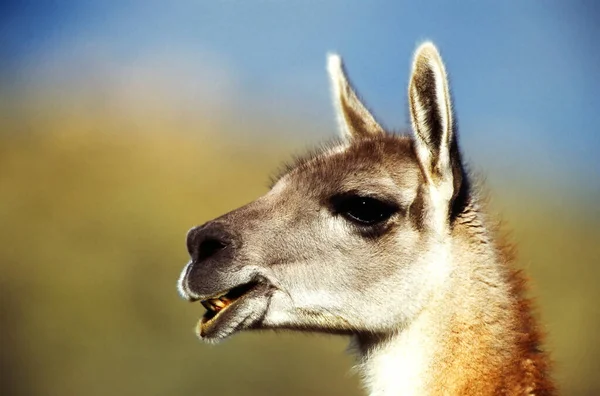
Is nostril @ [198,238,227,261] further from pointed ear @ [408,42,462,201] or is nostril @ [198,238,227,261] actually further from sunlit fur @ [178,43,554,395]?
pointed ear @ [408,42,462,201]

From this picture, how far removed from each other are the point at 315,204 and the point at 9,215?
8204 mm

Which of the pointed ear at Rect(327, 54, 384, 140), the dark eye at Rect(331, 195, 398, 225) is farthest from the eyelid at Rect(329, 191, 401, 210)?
the pointed ear at Rect(327, 54, 384, 140)

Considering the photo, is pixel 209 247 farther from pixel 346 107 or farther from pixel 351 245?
→ pixel 346 107

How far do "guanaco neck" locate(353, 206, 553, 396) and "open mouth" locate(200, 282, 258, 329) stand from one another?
56 cm

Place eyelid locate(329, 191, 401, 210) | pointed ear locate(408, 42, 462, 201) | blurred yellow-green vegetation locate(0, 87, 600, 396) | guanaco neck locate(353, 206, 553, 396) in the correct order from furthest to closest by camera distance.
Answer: blurred yellow-green vegetation locate(0, 87, 600, 396)
eyelid locate(329, 191, 401, 210)
pointed ear locate(408, 42, 462, 201)
guanaco neck locate(353, 206, 553, 396)

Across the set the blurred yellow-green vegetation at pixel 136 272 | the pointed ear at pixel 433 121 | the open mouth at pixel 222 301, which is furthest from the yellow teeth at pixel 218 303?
the blurred yellow-green vegetation at pixel 136 272

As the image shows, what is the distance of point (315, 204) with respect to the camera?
3453mm

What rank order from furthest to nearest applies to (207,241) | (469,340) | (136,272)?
(136,272)
(207,241)
(469,340)

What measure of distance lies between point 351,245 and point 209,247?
0.58 m

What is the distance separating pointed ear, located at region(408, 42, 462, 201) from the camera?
10.6ft

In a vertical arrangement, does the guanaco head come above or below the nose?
below

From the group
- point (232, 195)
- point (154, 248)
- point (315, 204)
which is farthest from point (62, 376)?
point (315, 204)

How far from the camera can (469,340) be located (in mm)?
Result: 3148

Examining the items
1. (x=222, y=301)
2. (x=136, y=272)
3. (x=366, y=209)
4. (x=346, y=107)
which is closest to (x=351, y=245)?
(x=366, y=209)
